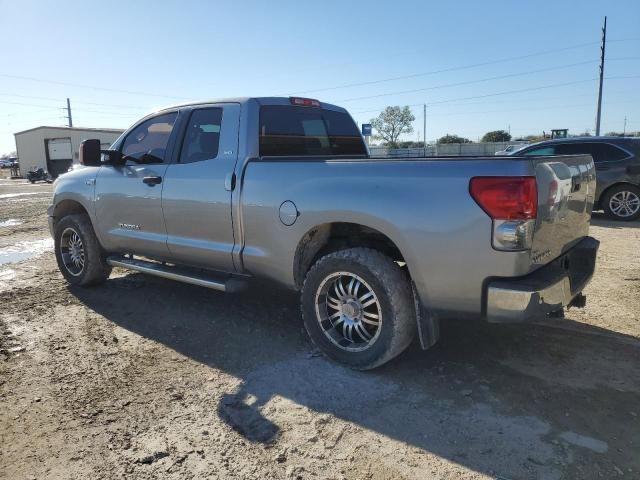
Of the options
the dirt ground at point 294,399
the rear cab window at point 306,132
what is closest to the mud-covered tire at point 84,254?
the dirt ground at point 294,399

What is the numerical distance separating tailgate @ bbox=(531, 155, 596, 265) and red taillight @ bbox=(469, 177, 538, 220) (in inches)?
3.3

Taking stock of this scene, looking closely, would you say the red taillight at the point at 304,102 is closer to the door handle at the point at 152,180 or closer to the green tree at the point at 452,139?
the door handle at the point at 152,180

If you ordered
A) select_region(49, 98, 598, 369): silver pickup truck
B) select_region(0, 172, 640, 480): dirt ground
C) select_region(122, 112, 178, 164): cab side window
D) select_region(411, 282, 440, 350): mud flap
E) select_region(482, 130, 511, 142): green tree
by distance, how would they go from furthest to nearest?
select_region(482, 130, 511, 142): green tree
select_region(122, 112, 178, 164): cab side window
select_region(411, 282, 440, 350): mud flap
select_region(49, 98, 598, 369): silver pickup truck
select_region(0, 172, 640, 480): dirt ground

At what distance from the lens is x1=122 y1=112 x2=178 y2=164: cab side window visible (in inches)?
188

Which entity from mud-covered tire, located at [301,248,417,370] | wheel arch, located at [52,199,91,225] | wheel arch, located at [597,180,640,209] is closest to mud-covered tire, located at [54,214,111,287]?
wheel arch, located at [52,199,91,225]

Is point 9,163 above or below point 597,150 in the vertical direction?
below

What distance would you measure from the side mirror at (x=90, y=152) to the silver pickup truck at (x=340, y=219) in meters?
0.01

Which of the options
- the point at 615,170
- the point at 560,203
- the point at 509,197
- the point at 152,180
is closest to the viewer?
the point at 509,197

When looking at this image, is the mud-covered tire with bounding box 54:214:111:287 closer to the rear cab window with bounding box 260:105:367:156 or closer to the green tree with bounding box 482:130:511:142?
the rear cab window with bounding box 260:105:367:156

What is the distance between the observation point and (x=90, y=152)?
16.5ft

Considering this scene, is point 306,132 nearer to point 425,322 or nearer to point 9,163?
point 425,322

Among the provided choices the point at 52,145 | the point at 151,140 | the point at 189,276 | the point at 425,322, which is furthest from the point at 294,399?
the point at 52,145

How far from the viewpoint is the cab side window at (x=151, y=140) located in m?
4.77

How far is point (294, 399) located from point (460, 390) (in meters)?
1.08
